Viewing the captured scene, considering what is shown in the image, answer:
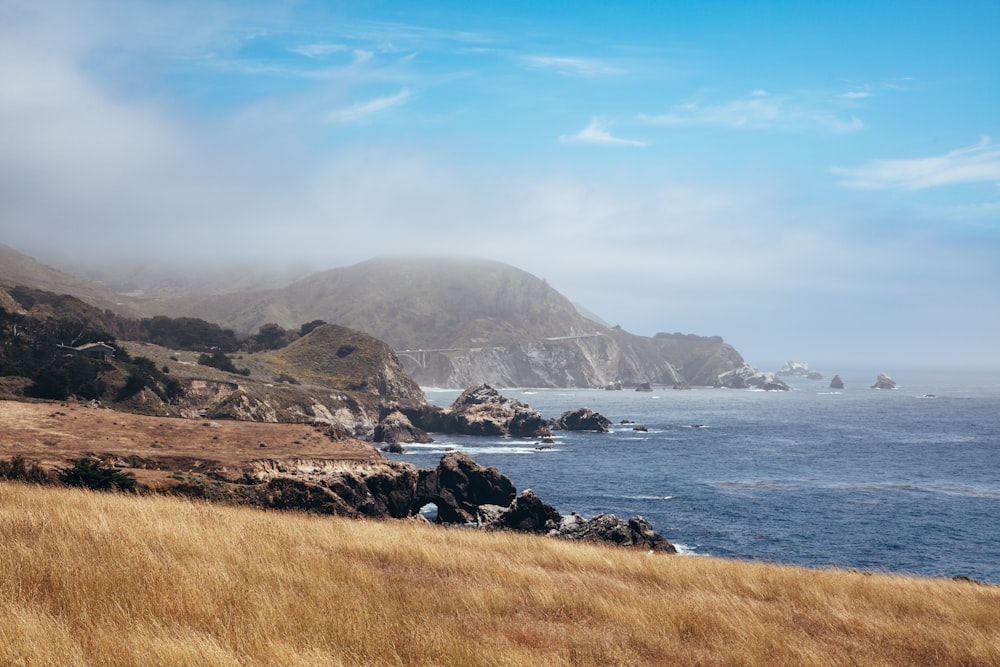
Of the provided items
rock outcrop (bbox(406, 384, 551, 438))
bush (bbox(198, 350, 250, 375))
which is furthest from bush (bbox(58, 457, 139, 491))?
rock outcrop (bbox(406, 384, 551, 438))

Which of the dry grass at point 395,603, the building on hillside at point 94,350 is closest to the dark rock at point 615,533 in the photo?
the dry grass at point 395,603

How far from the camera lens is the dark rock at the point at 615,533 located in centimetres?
3694

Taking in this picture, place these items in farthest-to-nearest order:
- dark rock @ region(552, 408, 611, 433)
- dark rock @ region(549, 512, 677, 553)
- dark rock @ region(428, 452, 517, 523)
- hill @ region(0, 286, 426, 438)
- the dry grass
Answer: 1. dark rock @ region(552, 408, 611, 433)
2. hill @ region(0, 286, 426, 438)
3. dark rock @ region(428, 452, 517, 523)
4. dark rock @ region(549, 512, 677, 553)
5. the dry grass

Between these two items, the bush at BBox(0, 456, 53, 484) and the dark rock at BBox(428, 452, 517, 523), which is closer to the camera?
the bush at BBox(0, 456, 53, 484)

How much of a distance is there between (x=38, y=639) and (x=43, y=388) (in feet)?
209

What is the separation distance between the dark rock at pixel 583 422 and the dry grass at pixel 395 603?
105302 mm

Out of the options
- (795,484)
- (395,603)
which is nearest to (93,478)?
(395,603)

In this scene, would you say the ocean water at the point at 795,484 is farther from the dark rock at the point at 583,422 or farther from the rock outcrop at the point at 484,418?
the rock outcrop at the point at 484,418

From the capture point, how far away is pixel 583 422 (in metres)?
121

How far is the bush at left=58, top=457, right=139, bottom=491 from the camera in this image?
22641mm

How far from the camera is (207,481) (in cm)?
3006

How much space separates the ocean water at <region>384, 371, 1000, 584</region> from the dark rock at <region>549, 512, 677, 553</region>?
6083 millimetres

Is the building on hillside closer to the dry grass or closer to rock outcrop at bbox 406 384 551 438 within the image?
rock outcrop at bbox 406 384 551 438

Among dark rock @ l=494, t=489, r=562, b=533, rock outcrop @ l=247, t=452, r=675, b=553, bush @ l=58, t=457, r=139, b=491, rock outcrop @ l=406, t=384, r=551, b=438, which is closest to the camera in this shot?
bush @ l=58, t=457, r=139, b=491
